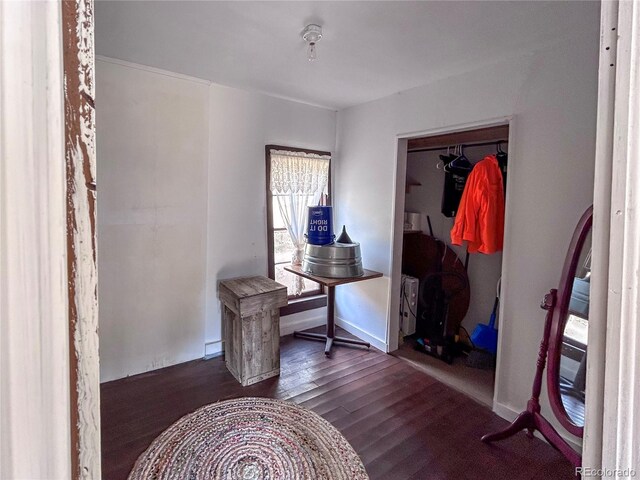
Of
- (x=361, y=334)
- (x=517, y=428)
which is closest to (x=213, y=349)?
(x=361, y=334)

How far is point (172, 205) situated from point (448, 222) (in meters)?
2.65

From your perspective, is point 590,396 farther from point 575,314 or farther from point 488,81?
point 488,81

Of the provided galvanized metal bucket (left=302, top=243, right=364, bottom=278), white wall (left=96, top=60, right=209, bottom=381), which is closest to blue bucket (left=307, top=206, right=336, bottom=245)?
galvanized metal bucket (left=302, top=243, right=364, bottom=278)

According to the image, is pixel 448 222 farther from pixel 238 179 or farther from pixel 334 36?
pixel 334 36

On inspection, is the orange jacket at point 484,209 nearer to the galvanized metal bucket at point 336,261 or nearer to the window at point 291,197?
the galvanized metal bucket at point 336,261

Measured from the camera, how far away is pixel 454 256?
3477mm

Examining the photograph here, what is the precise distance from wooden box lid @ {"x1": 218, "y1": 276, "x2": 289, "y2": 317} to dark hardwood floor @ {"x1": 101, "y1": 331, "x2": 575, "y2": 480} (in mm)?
562

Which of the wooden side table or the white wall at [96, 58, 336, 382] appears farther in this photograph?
the wooden side table

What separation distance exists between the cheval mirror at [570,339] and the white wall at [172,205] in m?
2.31

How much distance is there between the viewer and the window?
10.6 feet

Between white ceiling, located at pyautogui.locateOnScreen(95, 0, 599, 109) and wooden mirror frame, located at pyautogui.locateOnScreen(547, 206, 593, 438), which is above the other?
white ceiling, located at pyautogui.locateOnScreen(95, 0, 599, 109)

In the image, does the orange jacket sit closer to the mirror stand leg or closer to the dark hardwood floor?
the mirror stand leg

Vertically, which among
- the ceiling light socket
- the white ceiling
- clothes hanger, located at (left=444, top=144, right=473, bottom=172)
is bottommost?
clothes hanger, located at (left=444, top=144, right=473, bottom=172)

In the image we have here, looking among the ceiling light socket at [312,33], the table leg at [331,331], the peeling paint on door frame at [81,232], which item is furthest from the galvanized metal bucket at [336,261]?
the peeling paint on door frame at [81,232]
